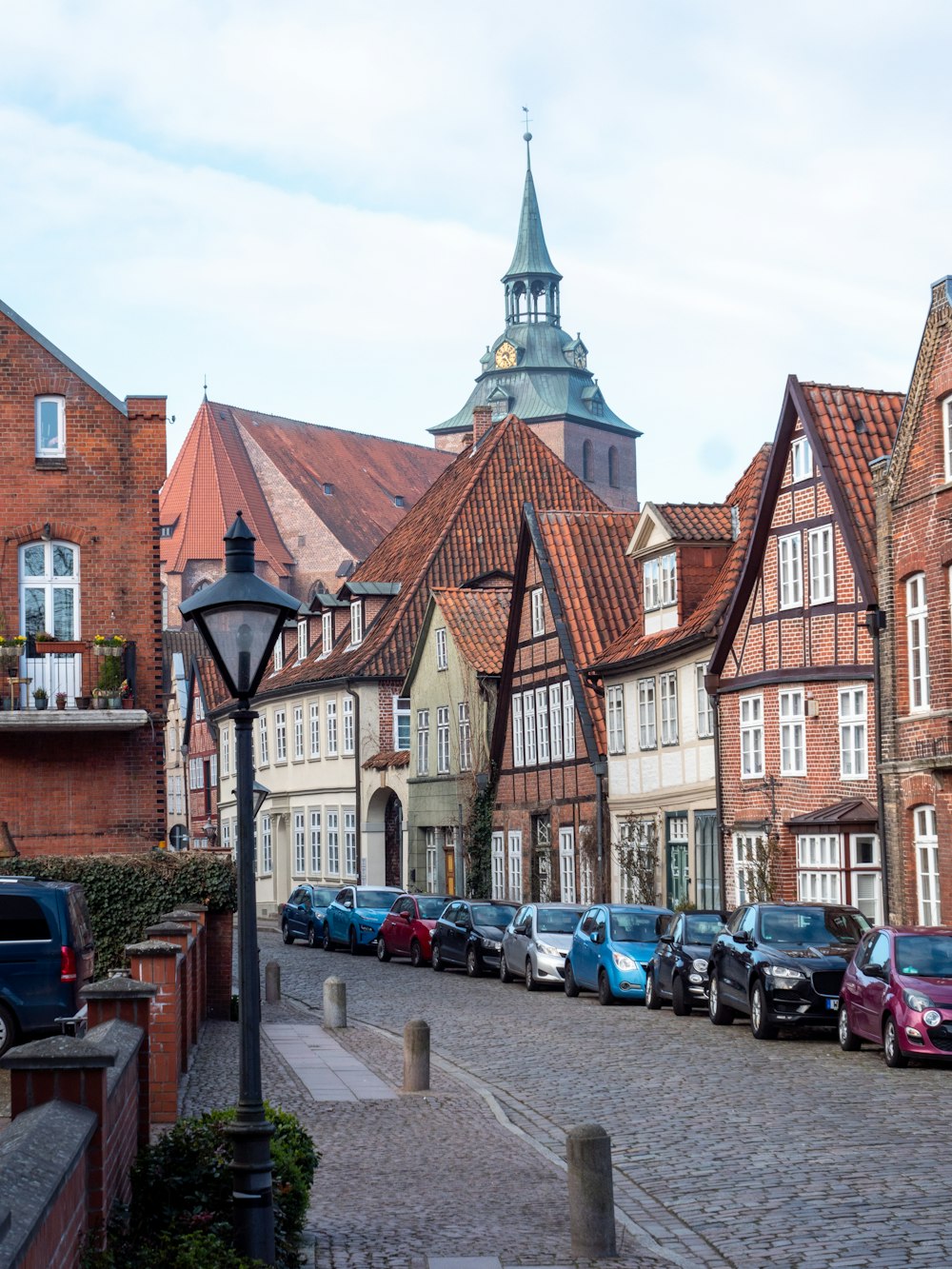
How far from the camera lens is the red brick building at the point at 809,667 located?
31422mm

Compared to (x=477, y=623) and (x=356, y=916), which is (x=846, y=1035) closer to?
(x=356, y=916)

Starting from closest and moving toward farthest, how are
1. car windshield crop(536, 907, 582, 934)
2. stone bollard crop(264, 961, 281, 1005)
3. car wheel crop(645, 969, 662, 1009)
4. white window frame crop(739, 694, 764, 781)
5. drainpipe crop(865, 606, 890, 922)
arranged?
car wheel crop(645, 969, 662, 1009)
stone bollard crop(264, 961, 281, 1005)
drainpipe crop(865, 606, 890, 922)
car windshield crop(536, 907, 582, 934)
white window frame crop(739, 694, 764, 781)

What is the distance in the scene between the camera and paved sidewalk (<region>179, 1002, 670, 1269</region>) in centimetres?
948

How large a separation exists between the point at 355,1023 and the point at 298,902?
78.5 ft

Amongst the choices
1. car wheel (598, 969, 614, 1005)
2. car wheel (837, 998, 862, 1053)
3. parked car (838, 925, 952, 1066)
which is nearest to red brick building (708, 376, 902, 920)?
car wheel (598, 969, 614, 1005)

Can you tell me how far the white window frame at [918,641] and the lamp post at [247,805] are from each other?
2069 centimetres

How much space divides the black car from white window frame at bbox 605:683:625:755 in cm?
1802

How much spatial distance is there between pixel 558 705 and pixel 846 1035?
25.1m

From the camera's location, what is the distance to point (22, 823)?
106 ft

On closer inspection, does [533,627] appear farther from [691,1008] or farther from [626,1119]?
[626,1119]

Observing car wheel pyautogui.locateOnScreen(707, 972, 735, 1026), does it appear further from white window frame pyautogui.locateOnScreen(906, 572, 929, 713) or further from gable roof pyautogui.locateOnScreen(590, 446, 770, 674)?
gable roof pyautogui.locateOnScreen(590, 446, 770, 674)

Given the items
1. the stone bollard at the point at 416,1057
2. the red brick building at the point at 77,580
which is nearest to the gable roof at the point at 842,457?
the red brick building at the point at 77,580

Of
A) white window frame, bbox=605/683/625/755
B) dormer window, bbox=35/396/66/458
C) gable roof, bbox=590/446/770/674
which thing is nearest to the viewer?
dormer window, bbox=35/396/66/458

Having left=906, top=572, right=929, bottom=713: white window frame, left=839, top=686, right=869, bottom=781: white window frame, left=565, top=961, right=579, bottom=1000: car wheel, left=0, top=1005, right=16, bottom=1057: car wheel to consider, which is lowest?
left=565, top=961, right=579, bottom=1000: car wheel
